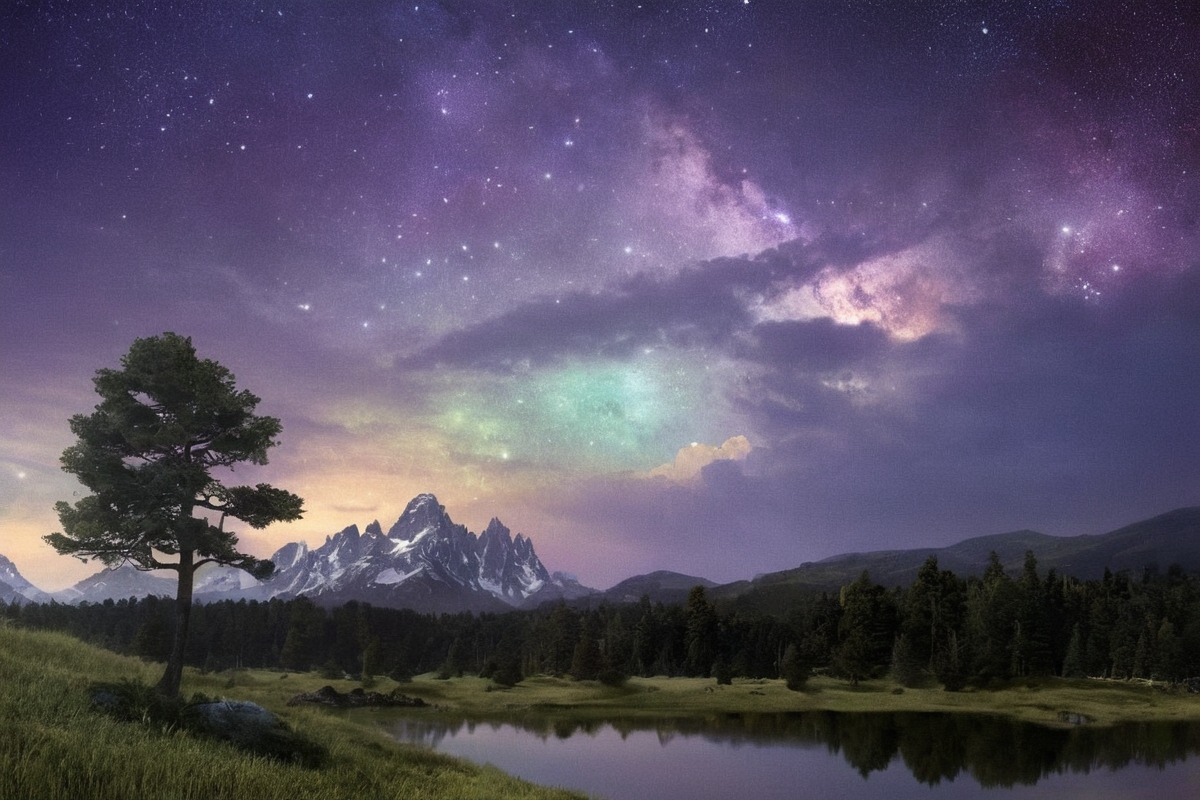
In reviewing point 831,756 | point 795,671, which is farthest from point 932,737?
point 795,671

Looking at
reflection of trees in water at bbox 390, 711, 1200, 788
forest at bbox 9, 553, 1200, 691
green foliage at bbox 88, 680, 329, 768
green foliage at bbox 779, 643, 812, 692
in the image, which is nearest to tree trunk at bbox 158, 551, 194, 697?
green foliage at bbox 88, 680, 329, 768

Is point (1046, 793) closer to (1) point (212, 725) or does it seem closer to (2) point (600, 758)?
(2) point (600, 758)

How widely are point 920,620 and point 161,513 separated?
106 m

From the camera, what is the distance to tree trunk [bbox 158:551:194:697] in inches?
1123

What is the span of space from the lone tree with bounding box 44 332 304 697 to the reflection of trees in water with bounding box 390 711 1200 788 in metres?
28.8

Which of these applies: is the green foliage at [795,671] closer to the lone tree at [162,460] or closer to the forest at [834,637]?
the forest at [834,637]

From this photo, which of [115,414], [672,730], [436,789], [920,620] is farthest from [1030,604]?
[115,414]

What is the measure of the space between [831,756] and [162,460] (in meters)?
45.7

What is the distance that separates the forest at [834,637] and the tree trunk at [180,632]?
60.9 meters

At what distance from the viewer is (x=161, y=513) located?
30297 millimetres

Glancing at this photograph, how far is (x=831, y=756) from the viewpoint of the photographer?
48625 mm

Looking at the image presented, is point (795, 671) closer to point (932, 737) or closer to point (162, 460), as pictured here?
point (932, 737)

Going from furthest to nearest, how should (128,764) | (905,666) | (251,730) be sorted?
(905,666)
(251,730)
(128,764)

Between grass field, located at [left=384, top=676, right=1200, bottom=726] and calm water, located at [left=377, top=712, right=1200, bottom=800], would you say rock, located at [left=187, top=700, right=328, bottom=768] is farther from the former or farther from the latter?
grass field, located at [left=384, top=676, right=1200, bottom=726]
